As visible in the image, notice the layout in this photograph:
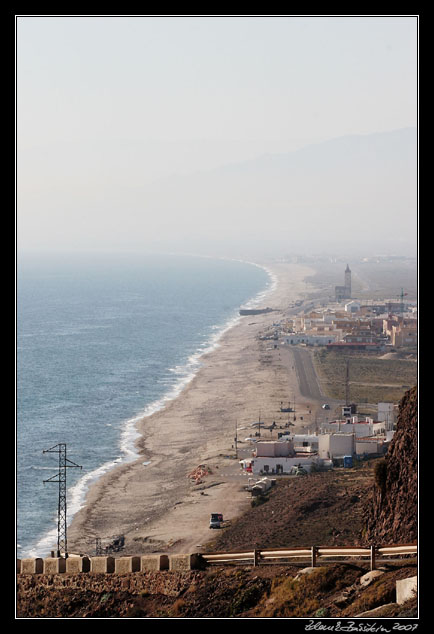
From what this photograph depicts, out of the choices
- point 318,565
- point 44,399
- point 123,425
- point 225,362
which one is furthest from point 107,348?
point 318,565

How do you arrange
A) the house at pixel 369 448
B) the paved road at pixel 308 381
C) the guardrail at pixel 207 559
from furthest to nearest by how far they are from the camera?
the paved road at pixel 308 381, the house at pixel 369 448, the guardrail at pixel 207 559

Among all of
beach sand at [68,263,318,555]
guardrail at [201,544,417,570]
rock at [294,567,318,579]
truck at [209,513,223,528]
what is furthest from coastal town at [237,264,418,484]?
rock at [294,567,318,579]

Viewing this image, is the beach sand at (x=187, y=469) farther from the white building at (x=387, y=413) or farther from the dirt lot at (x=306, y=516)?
the white building at (x=387, y=413)

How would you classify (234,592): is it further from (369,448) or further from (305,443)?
(305,443)

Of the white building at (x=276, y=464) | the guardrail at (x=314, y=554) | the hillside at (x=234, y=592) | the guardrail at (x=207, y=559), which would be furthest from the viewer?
the white building at (x=276, y=464)

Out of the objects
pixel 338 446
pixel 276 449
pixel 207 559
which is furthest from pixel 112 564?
→ pixel 338 446

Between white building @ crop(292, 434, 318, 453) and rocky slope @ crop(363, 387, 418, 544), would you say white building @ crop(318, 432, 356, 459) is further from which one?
rocky slope @ crop(363, 387, 418, 544)

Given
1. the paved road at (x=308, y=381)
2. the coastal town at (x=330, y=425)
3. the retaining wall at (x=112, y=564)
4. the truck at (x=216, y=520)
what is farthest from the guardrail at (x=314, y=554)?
the paved road at (x=308, y=381)
